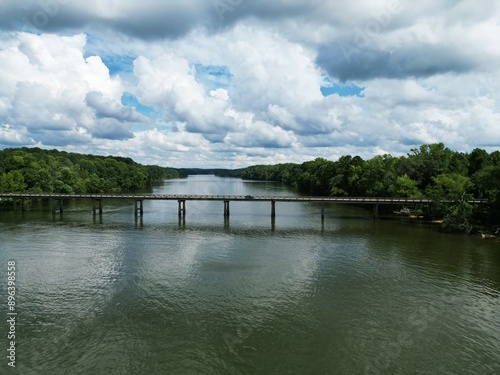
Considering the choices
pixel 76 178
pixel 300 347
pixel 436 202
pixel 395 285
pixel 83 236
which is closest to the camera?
pixel 300 347

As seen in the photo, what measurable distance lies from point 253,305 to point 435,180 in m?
48.7

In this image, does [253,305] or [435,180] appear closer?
[253,305]

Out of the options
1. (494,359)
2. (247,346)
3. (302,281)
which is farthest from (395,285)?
(247,346)

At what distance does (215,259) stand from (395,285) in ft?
58.8

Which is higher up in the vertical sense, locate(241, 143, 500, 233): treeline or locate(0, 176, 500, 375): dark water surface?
locate(241, 143, 500, 233): treeline

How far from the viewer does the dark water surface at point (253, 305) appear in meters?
18.6

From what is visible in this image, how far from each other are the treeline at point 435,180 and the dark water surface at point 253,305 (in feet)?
26.7

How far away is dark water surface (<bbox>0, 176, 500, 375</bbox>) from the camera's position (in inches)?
733

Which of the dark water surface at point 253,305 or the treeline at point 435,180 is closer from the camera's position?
the dark water surface at point 253,305

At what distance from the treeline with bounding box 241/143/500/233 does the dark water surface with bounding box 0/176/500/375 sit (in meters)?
8.14

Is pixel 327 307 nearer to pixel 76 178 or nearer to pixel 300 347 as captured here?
pixel 300 347

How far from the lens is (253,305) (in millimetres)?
25250

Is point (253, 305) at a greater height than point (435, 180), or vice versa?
point (435, 180)

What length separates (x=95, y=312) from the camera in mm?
23875
